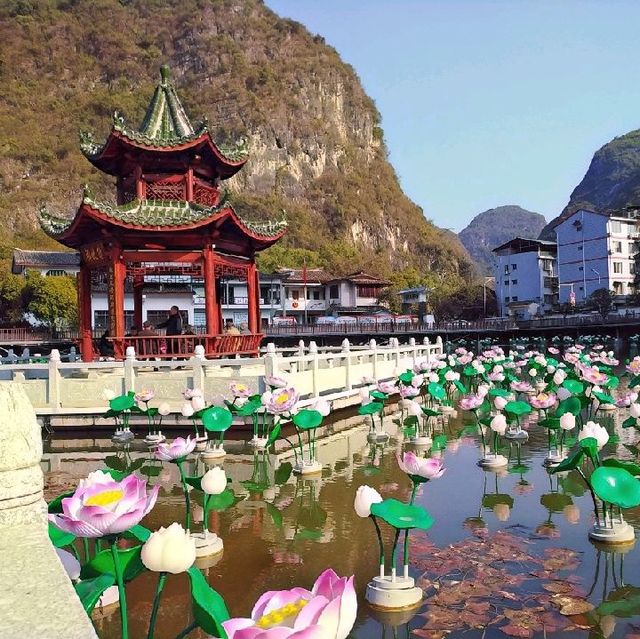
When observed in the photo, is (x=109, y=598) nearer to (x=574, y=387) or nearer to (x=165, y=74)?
(x=574, y=387)

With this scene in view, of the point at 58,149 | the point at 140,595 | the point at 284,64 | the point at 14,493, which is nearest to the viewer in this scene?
the point at 14,493

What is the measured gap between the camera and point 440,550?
253 inches

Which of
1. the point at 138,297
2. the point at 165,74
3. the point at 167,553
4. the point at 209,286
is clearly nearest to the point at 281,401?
the point at 167,553

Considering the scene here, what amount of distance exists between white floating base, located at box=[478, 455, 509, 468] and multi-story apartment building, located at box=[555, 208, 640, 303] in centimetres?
5648

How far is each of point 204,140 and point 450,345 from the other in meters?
32.7

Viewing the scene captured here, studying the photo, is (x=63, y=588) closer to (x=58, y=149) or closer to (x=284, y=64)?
(x=58, y=149)

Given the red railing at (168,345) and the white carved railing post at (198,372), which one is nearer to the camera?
the white carved railing post at (198,372)

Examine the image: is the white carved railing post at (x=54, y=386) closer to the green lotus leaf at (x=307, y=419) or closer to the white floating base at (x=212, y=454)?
the white floating base at (x=212, y=454)

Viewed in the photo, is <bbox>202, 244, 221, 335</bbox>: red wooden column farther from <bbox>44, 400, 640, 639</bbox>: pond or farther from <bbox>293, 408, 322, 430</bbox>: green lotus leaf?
<bbox>293, 408, 322, 430</bbox>: green lotus leaf

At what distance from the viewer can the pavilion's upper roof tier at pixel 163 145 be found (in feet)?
56.6

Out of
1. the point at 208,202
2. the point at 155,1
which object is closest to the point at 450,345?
the point at 208,202

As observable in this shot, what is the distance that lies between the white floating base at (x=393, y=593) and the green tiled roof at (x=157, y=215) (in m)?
11.7

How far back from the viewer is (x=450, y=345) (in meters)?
47.3

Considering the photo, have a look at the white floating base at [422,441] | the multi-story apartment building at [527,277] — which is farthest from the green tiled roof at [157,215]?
the multi-story apartment building at [527,277]
